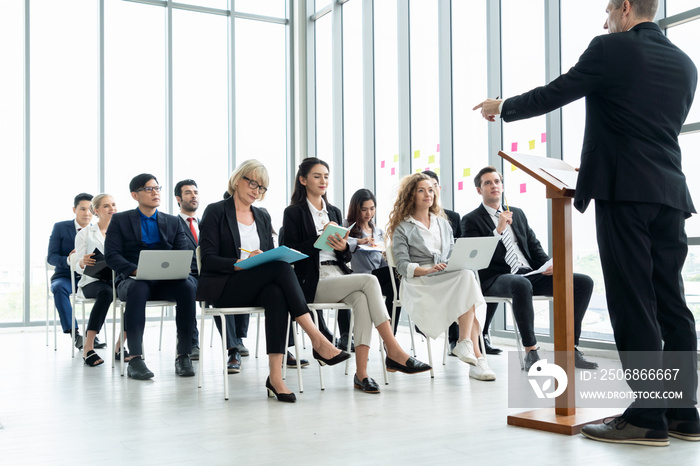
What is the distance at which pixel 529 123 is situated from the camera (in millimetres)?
5172

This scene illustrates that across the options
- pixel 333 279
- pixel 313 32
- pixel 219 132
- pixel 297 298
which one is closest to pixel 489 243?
Result: pixel 333 279

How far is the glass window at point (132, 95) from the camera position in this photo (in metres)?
7.20

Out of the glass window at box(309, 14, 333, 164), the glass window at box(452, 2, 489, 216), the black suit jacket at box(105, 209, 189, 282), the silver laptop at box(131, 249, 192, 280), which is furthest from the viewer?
the glass window at box(309, 14, 333, 164)

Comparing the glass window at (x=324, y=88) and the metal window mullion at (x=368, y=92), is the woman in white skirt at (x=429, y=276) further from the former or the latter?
the glass window at (x=324, y=88)

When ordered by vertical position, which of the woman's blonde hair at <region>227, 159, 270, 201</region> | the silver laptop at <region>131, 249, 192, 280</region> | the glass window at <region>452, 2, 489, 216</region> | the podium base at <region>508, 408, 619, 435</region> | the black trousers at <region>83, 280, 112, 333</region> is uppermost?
the glass window at <region>452, 2, 489, 216</region>

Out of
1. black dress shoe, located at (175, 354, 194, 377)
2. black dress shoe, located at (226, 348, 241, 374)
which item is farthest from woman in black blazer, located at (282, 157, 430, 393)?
black dress shoe, located at (175, 354, 194, 377)

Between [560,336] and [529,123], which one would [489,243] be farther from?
[529,123]

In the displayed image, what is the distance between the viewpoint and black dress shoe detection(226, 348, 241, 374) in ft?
12.8

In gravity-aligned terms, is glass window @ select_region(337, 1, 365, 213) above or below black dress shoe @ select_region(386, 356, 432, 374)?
above

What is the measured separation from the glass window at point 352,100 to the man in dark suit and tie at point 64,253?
2.92m

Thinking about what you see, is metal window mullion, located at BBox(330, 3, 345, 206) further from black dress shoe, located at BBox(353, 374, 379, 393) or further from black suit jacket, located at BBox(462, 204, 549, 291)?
black dress shoe, located at BBox(353, 374, 379, 393)

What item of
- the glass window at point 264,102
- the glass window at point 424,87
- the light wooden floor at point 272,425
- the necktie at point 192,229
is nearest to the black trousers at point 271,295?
the light wooden floor at point 272,425

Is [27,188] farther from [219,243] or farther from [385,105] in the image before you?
[219,243]

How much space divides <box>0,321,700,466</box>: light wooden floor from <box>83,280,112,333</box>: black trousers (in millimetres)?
A: 462
